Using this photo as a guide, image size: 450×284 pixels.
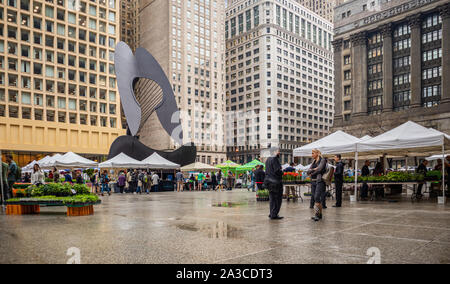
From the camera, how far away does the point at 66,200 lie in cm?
1048

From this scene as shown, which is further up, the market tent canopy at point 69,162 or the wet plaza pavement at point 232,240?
the market tent canopy at point 69,162

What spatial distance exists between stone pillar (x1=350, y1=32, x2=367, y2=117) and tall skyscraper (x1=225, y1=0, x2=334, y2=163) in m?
38.5

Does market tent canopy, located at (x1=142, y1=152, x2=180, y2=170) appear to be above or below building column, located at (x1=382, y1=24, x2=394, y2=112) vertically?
below

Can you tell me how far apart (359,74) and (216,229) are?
227 ft

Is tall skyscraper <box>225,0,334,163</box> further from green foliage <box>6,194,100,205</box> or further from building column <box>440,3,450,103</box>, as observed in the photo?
green foliage <box>6,194,100,205</box>

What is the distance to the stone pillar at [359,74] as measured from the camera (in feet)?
223

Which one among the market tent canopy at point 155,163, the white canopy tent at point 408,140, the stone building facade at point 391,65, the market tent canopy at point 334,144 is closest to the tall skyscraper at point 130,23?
the stone building facade at point 391,65

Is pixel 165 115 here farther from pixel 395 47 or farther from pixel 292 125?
pixel 292 125

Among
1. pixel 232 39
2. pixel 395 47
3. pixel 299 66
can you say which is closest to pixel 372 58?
pixel 395 47

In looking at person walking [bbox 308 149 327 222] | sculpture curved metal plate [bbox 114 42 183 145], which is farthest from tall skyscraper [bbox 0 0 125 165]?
person walking [bbox 308 149 327 222]

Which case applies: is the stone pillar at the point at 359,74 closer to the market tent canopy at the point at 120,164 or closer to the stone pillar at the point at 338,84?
the stone pillar at the point at 338,84

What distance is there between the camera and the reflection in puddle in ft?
22.1

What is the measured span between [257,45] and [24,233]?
4493 inches

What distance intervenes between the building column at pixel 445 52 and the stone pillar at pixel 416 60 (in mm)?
3922
